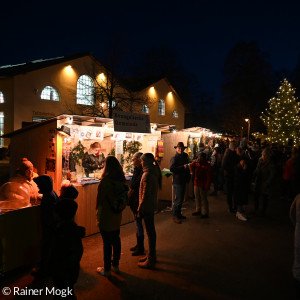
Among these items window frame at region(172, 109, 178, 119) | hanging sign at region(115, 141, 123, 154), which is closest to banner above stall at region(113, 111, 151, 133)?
hanging sign at region(115, 141, 123, 154)

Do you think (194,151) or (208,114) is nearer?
(194,151)

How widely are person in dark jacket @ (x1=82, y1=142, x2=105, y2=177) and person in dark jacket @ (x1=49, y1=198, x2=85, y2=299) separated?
4.60 m

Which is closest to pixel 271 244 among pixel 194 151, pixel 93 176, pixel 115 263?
pixel 115 263

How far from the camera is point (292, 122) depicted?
83.3 feet

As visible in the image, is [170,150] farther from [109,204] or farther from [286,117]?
[286,117]

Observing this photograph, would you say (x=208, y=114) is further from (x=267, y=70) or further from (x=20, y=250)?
(x=20, y=250)

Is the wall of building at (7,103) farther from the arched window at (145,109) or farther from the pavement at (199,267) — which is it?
the pavement at (199,267)

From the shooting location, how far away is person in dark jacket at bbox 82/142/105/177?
7.66 metres

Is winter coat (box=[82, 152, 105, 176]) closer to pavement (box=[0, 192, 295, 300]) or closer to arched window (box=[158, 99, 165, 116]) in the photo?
pavement (box=[0, 192, 295, 300])

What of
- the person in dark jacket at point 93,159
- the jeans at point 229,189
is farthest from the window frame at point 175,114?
the person in dark jacket at point 93,159

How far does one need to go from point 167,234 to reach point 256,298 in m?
2.74

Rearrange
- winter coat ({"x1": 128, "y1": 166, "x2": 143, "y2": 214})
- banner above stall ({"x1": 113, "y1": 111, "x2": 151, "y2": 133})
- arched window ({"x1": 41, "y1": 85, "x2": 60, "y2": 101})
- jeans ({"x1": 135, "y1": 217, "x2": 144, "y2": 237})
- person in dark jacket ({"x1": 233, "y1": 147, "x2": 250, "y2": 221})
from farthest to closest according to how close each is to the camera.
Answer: arched window ({"x1": 41, "y1": 85, "x2": 60, "y2": 101}) → person in dark jacket ({"x1": 233, "y1": 147, "x2": 250, "y2": 221}) → banner above stall ({"x1": 113, "y1": 111, "x2": 151, "y2": 133}) → winter coat ({"x1": 128, "y1": 166, "x2": 143, "y2": 214}) → jeans ({"x1": 135, "y1": 217, "x2": 144, "y2": 237})

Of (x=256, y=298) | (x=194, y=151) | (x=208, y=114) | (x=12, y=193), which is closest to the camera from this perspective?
(x=256, y=298)

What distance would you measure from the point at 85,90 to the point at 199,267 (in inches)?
752
